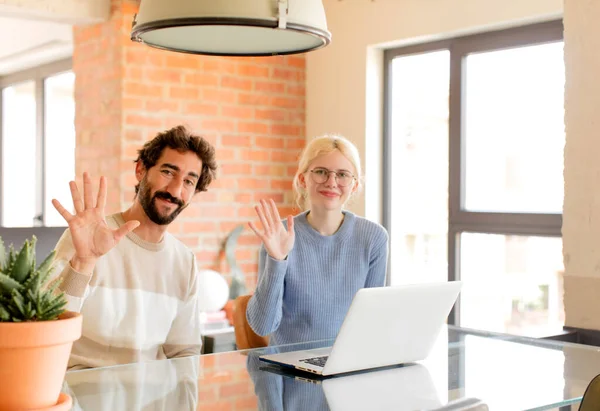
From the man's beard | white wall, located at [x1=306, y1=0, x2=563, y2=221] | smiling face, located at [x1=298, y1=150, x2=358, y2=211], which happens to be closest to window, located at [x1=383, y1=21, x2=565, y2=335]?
white wall, located at [x1=306, y1=0, x2=563, y2=221]

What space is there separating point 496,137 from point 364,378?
2.44 m

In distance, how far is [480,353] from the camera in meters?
2.09

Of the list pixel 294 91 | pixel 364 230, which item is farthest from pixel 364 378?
pixel 294 91

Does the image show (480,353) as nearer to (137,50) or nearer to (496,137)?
(496,137)

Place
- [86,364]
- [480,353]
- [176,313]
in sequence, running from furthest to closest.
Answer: [176,313]
[86,364]
[480,353]

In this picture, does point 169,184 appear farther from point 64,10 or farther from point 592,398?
point 64,10

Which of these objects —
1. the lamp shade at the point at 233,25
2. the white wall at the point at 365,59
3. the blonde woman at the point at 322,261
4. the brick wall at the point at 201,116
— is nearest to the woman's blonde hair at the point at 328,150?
the blonde woman at the point at 322,261

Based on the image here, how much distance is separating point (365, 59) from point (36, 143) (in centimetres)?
333

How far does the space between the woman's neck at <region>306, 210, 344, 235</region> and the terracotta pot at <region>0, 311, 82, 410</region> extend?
1.64 metres

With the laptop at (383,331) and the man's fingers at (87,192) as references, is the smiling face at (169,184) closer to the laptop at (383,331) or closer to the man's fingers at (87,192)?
the man's fingers at (87,192)

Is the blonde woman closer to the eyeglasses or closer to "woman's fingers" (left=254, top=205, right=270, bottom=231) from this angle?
the eyeglasses

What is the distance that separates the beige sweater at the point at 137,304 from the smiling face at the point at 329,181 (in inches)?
19.6

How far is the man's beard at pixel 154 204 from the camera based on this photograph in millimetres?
2436

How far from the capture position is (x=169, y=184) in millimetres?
2496
